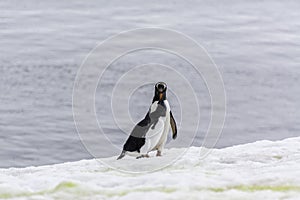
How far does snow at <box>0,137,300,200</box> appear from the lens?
8922 millimetres

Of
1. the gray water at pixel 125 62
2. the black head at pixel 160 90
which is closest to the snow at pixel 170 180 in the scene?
the black head at pixel 160 90

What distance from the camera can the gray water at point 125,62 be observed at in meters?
27.4

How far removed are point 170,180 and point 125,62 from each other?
76.7ft

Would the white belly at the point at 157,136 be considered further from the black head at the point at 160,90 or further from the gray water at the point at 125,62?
the gray water at the point at 125,62

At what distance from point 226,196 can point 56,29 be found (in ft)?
100

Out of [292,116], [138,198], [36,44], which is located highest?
[36,44]

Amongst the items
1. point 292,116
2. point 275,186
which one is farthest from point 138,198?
point 292,116

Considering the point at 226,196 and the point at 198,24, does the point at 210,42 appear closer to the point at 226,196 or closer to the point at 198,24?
the point at 198,24

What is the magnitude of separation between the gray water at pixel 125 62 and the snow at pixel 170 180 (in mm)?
14290

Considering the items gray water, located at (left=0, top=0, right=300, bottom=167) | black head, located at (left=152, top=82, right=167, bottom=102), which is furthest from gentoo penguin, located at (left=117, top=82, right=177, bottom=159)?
gray water, located at (left=0, top=0, right=300, bottom=167)

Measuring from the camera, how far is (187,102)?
28.7 m

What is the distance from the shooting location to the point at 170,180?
9.26 metres

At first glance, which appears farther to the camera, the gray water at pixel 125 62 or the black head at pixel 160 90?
the gray water at pixel 125 62

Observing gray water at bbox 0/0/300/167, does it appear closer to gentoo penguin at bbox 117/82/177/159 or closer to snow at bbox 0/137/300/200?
gentoo penguin at bbox 117/82/177/159
